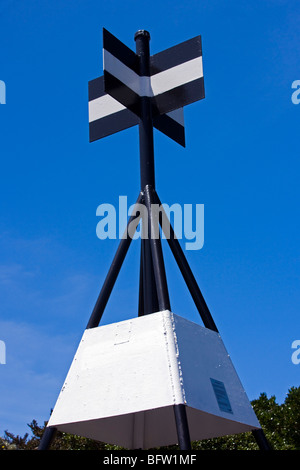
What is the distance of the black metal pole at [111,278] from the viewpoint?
7777 millimetres

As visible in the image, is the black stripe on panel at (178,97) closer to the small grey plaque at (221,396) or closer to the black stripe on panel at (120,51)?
the black stripe on panel at (120,51)

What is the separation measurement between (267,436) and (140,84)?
33.6 feet

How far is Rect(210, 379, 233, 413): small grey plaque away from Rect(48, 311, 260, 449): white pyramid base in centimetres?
1

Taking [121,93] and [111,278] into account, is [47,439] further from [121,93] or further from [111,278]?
[121,93]

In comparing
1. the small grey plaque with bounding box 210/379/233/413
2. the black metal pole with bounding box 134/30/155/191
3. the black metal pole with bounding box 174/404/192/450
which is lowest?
the black metal pole with bounding box 174/404/192/450

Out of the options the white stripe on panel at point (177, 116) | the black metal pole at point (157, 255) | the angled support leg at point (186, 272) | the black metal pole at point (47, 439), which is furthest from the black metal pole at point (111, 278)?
the white stripe on panel at point (177, 116)

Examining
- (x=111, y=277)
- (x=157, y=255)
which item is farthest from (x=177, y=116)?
(x=111, y=277)

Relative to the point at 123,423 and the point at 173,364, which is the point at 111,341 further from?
the point at 123,423

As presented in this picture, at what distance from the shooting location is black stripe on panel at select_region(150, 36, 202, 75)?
883 centimetres

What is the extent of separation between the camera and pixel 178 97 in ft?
28.9

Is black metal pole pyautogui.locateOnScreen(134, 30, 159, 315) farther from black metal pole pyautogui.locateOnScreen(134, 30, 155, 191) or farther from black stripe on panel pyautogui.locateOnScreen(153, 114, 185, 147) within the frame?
black stripe on panel pyautogui.locateOnScreen(153, 114, 185, 147)

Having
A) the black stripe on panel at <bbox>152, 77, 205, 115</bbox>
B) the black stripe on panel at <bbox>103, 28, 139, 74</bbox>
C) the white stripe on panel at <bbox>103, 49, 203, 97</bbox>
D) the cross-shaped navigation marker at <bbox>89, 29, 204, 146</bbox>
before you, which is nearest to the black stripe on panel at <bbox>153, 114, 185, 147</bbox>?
the cross-shaped navigation marker at <bbox>89, 29, 204, 146</bbox>
